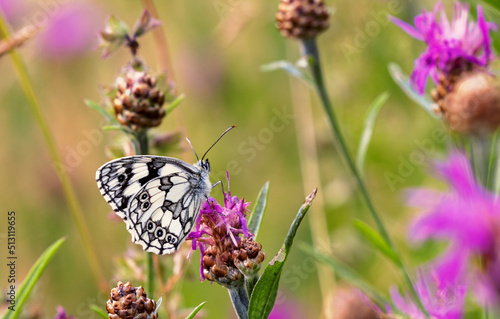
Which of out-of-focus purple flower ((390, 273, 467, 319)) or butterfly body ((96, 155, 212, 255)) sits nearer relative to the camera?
out-of-focus purple flower ((390, 273, 467, 319))

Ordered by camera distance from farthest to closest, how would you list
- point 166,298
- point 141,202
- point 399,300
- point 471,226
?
point 166,298 < point 141,202 < point 399,300 < point 471,226

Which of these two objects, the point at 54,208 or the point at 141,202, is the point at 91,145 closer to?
the point at 54,208

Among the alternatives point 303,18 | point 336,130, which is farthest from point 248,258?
point 303,18

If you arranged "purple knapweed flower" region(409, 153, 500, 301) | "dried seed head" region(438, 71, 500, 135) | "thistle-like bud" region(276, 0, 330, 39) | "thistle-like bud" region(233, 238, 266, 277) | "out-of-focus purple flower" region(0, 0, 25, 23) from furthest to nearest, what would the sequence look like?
1. "out-of-focus purple flower" region(0, 0, 25, 23)
2. "thistle-like bud" region(276, 0, 330, 39)
3. "thistle-like bud" region(233, 238, 266, 277)
4. "dried seed head" region(438, 71, 500, 135)
5. "purple knapweed flower" region(409, 153, 500, 301)

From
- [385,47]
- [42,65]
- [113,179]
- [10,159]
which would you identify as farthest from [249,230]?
[42,65]

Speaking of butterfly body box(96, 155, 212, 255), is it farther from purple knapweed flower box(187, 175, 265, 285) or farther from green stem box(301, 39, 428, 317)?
green stem box(301, 39, 428, 317)

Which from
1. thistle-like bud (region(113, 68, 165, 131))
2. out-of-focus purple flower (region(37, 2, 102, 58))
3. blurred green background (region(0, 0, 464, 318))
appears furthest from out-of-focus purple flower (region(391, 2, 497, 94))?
out-of-focus purple flower (region(37, 2, 102, 58))
